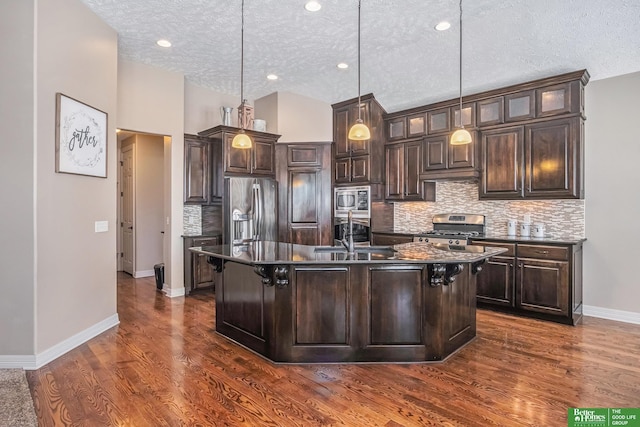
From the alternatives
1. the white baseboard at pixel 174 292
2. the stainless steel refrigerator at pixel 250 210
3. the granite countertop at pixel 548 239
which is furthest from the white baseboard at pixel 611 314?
the white baseboard at pixel 174 292

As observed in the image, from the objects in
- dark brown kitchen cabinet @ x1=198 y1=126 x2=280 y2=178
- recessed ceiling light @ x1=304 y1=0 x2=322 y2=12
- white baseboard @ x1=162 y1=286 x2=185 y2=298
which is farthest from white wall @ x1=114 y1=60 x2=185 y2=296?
recessed ceiling light @ x1=304 y1=0 x2=322 y2=12

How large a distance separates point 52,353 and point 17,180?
1495mm

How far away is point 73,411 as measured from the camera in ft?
7.47

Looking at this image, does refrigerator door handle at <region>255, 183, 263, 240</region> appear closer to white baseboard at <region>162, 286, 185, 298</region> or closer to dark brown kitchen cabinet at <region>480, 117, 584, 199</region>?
white baseboard at <region>162, 286, 185, 298</region>

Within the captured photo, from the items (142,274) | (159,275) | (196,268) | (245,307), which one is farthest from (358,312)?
(142,274)

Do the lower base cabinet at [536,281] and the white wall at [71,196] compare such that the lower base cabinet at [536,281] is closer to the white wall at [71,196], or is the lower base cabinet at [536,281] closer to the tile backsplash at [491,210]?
the tile backsplash at [491,210]

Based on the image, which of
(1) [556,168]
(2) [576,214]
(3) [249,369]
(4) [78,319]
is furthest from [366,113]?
(4) [78,319]

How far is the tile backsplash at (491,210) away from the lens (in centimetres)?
449

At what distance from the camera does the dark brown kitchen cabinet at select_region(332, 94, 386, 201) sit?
5.70m

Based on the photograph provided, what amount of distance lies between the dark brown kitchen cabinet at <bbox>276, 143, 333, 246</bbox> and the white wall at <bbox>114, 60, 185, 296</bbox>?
1571 mm

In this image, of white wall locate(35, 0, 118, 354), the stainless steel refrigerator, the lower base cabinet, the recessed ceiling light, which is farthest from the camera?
the stainless steel refrigerator

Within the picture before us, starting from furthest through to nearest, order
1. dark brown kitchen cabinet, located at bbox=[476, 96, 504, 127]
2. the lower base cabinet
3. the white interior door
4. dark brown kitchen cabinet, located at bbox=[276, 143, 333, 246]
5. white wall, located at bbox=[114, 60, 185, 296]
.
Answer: the white interior door
dark brown kitchen cabinet, located at bbox=[276, 143, 333, 246]
white wall, located at bbox=[114, 60, 185, 296]
dark brown kitchen cabinet, located at bbox=[476, 96, 504, 127]
the lower base cabinet

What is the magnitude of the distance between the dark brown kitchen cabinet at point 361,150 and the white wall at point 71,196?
3339mm

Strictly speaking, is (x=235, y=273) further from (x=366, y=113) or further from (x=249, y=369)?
(x=366, y=113)
